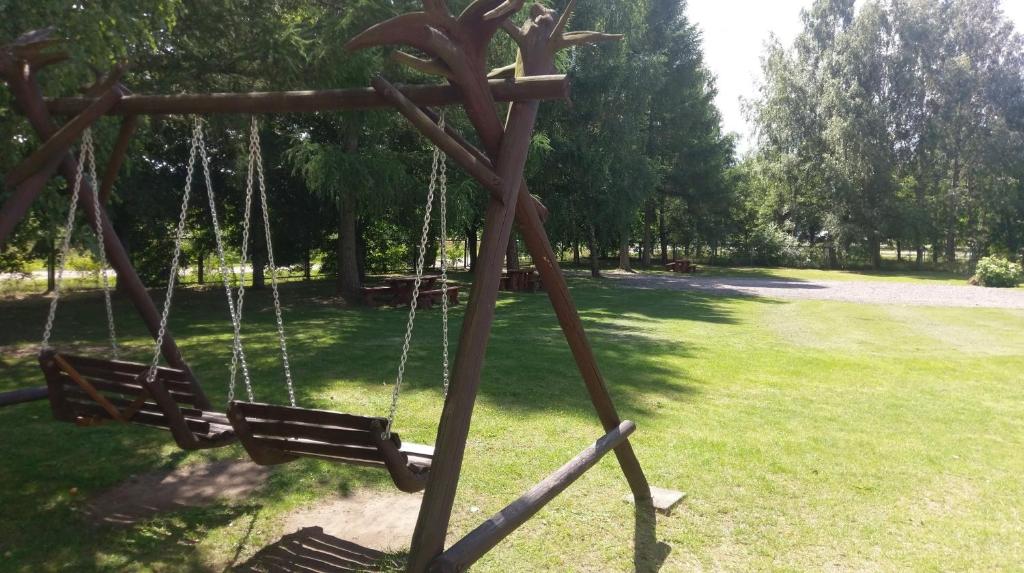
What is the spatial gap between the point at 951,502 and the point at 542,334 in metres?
7.63

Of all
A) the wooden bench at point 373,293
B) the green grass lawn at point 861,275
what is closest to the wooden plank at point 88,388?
the wooden bench at point 373,293

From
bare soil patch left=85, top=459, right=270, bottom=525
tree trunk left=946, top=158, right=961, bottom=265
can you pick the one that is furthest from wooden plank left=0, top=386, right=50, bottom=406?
tree trunk left=946, top=158, right=961, bottom=265

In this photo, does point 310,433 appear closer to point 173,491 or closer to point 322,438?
point 322,438

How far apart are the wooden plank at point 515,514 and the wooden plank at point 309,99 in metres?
1.97

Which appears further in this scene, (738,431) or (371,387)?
(371,387)

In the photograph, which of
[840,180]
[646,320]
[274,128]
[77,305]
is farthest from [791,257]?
[77,305]

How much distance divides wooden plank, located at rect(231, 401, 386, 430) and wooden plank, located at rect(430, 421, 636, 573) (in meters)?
0.68

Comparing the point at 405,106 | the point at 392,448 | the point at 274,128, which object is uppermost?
the point at 274,128

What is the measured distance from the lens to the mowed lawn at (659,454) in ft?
13.0

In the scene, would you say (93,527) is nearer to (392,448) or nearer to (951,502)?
(392,448)

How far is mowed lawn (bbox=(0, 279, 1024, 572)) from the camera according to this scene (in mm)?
3947

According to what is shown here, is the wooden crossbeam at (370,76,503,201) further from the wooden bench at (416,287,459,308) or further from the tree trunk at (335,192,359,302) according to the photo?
the tree trunk at (335,192,359,302)

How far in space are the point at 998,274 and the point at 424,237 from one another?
30.9 metres

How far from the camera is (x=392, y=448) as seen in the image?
316cm
